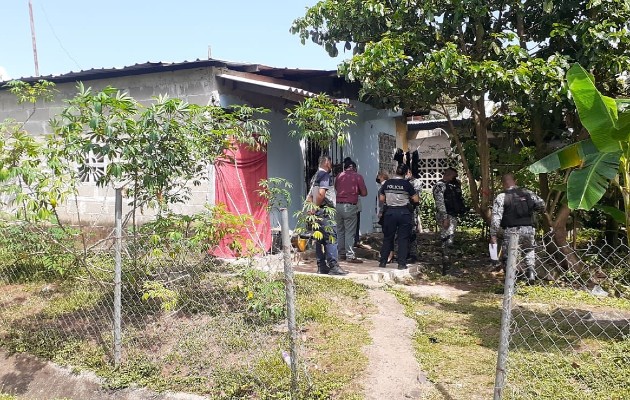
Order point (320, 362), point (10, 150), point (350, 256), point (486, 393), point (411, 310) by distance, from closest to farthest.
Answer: point (486, 393) → point (320, 362) → point (10, 150) → point (411, 310) → point (350, 256)

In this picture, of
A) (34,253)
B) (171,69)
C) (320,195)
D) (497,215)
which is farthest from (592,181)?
(171,69)

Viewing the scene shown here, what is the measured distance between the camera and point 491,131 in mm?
9914

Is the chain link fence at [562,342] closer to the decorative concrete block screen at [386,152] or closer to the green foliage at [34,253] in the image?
the green foliage at [34,253]

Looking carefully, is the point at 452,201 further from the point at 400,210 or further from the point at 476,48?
the point at 476,48

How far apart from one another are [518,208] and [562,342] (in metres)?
2.49

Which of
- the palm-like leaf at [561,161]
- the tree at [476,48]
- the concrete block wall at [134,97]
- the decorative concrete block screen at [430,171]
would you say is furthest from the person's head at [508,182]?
the decorative concrete block screen at [430,171]

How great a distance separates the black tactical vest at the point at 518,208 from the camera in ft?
22.1

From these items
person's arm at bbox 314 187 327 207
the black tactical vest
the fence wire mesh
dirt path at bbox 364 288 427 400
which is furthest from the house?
dirt path at bbox 364 288 427 400

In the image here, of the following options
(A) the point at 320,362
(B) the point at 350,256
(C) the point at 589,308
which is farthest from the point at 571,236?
(A) the point at 320,362

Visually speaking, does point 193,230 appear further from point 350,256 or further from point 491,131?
point 491,131

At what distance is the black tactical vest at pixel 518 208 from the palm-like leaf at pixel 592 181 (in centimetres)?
256

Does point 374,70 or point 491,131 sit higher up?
point 374,70

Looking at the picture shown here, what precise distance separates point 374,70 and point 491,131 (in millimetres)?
3899

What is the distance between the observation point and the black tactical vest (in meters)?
6.75
